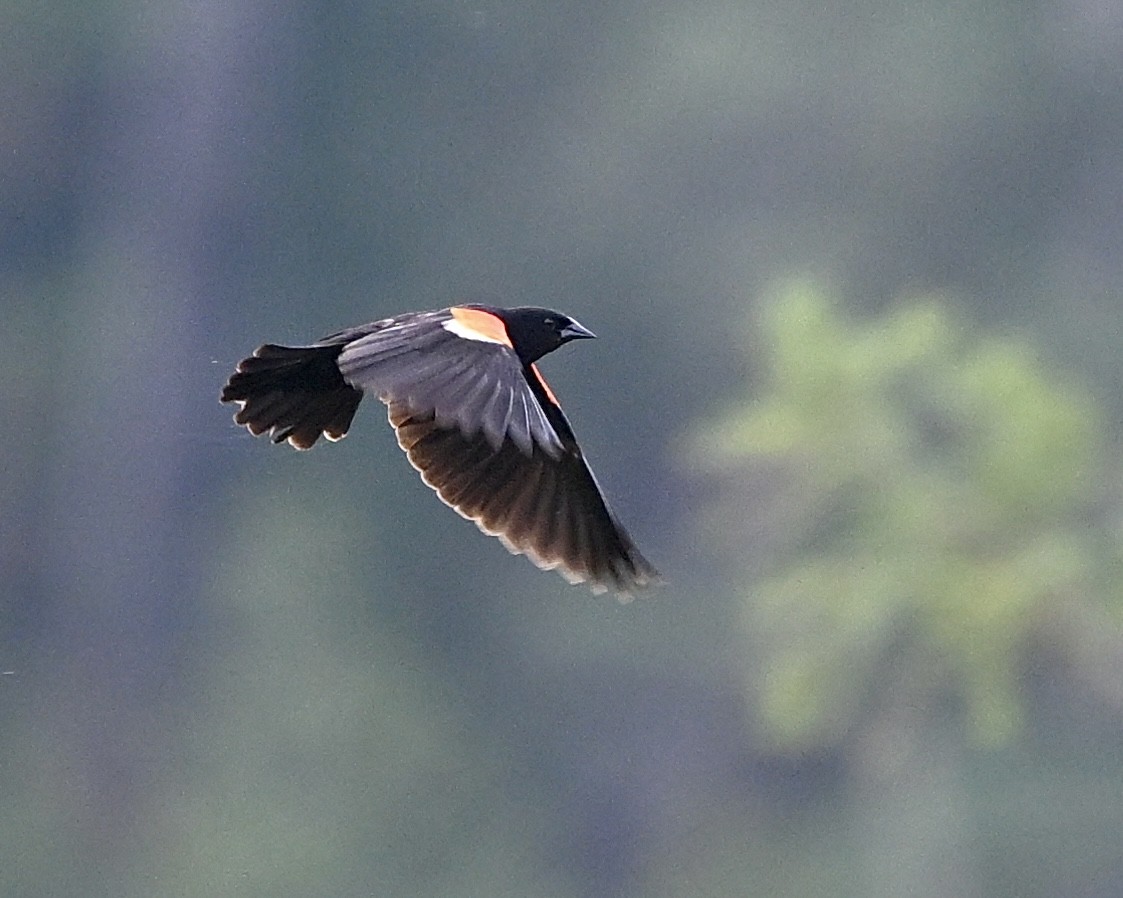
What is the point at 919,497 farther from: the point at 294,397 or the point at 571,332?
the point at 294,397

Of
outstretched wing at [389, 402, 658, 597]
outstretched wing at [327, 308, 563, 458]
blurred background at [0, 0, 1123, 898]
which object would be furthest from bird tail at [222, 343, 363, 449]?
blurred background at [0, 0, 1123, 898]

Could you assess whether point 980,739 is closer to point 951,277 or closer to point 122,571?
point 951,277

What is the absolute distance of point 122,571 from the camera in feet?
41.3

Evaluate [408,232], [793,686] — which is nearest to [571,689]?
[793,686]

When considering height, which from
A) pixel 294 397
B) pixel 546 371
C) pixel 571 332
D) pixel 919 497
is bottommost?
pixel 294 397

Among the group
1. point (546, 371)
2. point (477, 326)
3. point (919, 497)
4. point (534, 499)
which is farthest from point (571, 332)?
point (546, 371)

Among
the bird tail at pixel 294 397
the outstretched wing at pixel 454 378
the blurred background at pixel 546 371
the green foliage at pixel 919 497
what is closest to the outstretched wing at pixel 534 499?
the bird tail at pixel 294 397

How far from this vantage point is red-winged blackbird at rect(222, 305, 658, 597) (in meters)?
3.80

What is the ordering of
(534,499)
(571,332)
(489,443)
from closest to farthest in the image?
(489,443), (534,499), (571,332)

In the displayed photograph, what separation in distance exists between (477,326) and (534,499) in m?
0.41

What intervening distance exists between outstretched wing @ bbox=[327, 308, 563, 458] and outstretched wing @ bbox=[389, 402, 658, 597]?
0.32 m

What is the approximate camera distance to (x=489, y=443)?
12.2 feet

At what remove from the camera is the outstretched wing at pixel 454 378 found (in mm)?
3377

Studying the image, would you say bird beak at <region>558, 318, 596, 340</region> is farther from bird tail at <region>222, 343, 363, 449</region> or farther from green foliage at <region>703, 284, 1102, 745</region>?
green foliage at <region>703, 284, 1102, 745</region>
